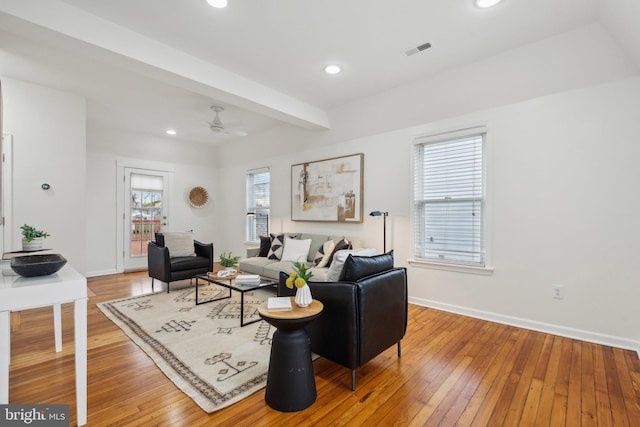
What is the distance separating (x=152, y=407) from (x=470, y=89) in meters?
4.15

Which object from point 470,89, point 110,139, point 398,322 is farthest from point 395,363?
point 110,139

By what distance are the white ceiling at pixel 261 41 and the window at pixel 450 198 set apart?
2.96 ft

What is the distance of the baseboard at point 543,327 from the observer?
2.65 metres

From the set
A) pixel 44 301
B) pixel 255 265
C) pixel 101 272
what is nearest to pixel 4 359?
pixel 44 301

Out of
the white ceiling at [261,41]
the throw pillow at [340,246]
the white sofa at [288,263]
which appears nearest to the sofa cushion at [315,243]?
the white sofa at [288,263]

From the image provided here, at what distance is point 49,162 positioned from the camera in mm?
4055

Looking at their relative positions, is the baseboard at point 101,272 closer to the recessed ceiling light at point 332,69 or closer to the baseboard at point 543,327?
the recessed ceiling light at point 332,69

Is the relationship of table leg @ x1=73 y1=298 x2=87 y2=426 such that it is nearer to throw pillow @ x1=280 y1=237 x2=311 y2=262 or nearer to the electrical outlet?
throw pillow @ x1=280 y1=237 x2=311 y2=262

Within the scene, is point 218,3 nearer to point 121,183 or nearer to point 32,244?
point 32,244

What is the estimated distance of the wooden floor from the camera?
1.75 m

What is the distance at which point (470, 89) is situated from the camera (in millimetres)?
3430

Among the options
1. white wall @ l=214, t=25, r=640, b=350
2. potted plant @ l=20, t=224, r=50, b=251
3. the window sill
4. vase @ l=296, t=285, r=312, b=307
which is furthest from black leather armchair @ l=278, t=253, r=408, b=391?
potted plant @ l=20, t=224, r=50, b=251

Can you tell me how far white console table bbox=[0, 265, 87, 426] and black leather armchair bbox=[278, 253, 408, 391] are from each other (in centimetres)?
137

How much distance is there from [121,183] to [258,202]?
2718mm
